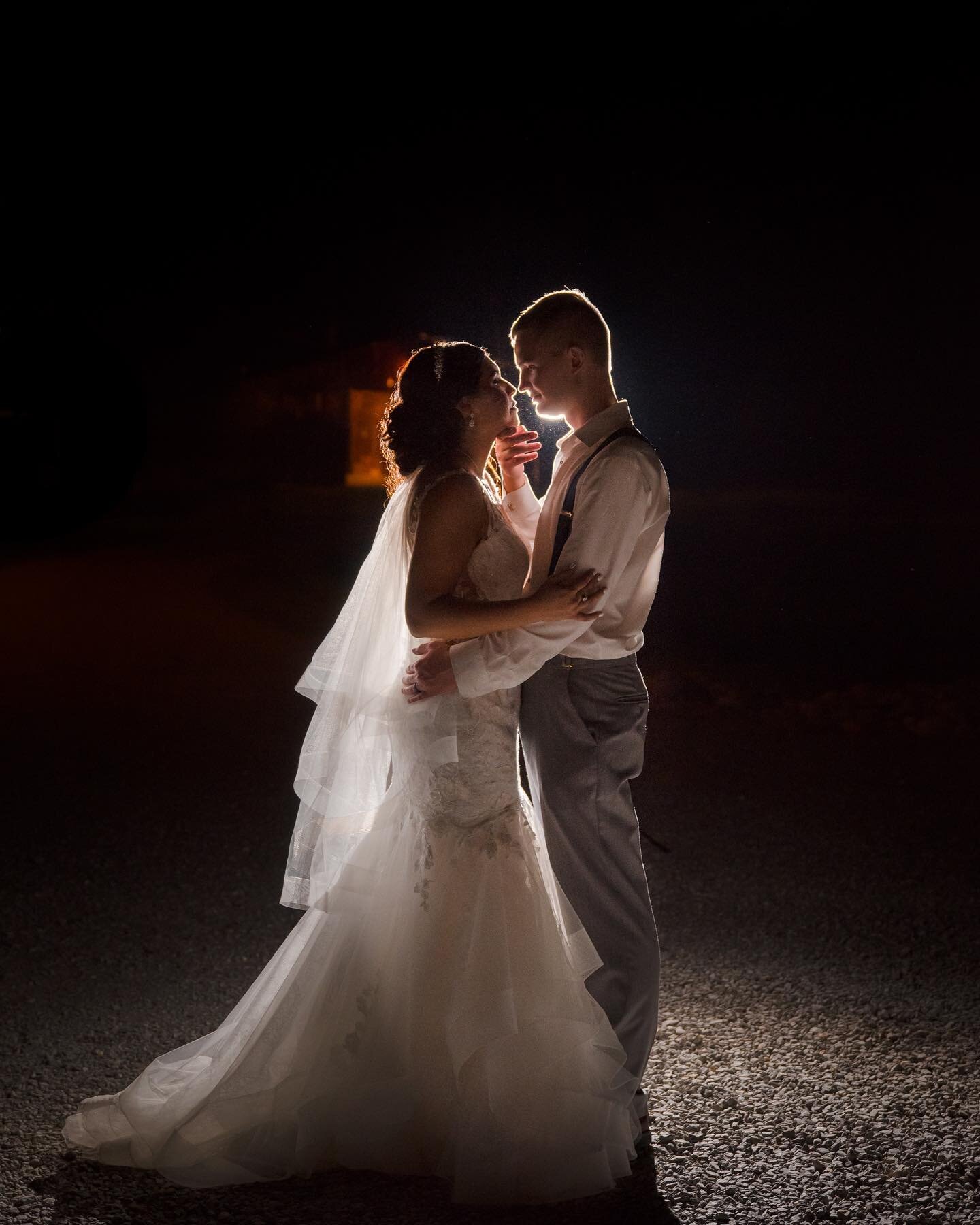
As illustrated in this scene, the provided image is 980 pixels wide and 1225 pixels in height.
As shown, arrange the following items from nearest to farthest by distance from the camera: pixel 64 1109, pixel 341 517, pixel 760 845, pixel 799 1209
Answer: pixel 799 1209, pixel 64 1109, pixel 760 845, pixel 341 517

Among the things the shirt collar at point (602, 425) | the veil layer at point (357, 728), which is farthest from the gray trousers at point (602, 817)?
the shirt collar at point (602, 425)

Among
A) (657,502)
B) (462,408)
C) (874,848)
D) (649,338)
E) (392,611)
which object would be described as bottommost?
(874,848)

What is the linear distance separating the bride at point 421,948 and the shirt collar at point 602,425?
0.22m

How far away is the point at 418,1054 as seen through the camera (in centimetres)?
286

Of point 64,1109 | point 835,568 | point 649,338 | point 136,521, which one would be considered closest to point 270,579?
point 649,338

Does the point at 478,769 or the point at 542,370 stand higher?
the point at 542,370

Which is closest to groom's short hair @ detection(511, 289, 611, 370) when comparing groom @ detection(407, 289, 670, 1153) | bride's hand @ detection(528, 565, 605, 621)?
groom @ detection(407, 289, 670, 1153)

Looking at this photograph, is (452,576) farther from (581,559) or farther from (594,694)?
(594,694)

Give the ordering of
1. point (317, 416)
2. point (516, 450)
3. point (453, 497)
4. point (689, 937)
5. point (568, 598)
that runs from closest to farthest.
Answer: point (568, 598), point (453, 497), point (516, 450), point (689, 937), point (317, 416)

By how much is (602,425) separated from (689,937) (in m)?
2.25

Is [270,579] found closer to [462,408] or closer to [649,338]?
[649,338]

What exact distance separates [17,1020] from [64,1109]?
2.13ft

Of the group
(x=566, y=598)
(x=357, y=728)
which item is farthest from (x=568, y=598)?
(x=357, y=728)

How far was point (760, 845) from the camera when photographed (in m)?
5.52
